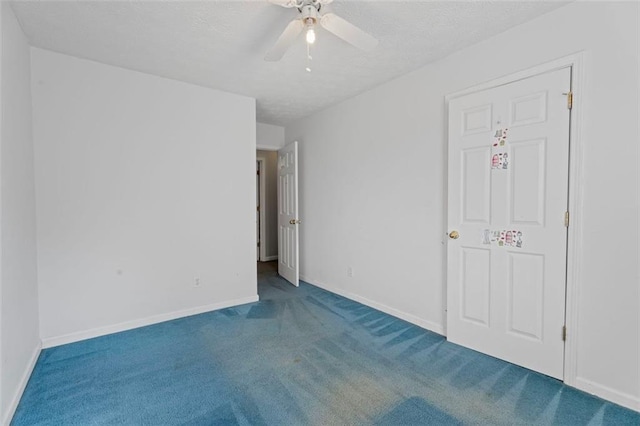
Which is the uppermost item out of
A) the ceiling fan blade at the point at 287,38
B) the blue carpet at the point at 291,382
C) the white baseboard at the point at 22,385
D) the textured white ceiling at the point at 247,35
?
the textured white ceiling at the point at 247,35

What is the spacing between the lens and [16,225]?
1971mm

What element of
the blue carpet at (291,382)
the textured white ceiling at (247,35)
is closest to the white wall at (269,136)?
the textured white ceiling at (247,35)

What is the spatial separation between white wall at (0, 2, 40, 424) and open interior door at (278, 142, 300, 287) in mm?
2711

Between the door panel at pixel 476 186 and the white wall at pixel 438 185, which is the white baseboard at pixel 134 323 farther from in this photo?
the door panel at pixel 476 186

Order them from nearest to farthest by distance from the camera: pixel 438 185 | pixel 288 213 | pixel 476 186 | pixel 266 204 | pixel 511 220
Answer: pixel 511 220, pixel 476 186, pixel 438 185, pixel 288 213, pixel 266 204

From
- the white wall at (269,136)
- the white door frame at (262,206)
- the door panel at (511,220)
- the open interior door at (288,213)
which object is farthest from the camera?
the white door frame at (262,206)

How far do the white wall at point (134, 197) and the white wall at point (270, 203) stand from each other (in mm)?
2439

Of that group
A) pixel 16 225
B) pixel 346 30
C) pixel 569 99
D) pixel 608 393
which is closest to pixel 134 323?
pixel 16 225

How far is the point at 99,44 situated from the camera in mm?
2428

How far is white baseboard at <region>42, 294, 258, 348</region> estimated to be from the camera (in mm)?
2615

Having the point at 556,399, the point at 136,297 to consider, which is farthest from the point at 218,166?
the point at 556,399

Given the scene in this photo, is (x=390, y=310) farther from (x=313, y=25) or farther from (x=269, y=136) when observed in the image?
(x=269, y=136)

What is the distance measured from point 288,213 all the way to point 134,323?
7.73 feet

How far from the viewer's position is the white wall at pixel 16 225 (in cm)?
174
